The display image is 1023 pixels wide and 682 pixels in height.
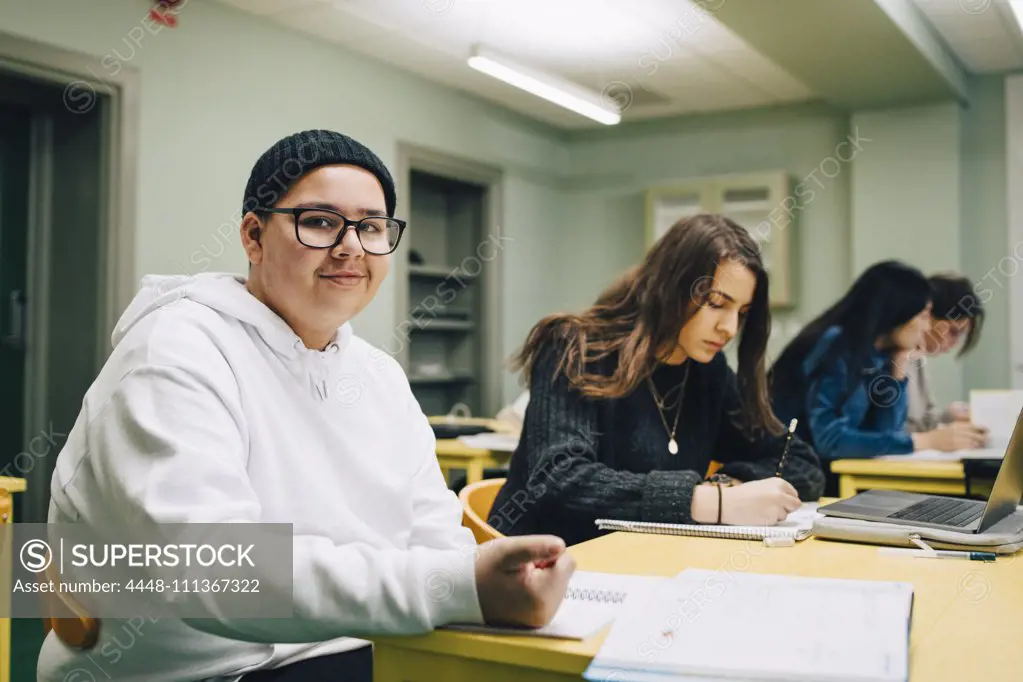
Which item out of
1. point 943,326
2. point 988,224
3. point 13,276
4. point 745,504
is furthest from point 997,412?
point 13,276

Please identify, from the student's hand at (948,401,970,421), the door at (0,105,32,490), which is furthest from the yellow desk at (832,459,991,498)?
the door at (0,105,32,490)

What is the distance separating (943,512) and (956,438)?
5.93ft

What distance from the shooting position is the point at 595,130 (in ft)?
23.1

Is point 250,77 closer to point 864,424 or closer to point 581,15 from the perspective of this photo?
point 581,15

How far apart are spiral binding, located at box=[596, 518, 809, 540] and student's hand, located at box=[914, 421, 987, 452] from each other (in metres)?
2.02

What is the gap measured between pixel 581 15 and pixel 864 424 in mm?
2492

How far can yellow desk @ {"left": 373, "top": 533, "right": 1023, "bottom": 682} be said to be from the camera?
969 mm

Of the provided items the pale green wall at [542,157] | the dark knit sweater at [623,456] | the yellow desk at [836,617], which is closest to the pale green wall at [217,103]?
the pale green wall at [542,157]

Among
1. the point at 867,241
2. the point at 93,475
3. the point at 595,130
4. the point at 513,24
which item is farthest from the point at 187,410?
the point at 595,130

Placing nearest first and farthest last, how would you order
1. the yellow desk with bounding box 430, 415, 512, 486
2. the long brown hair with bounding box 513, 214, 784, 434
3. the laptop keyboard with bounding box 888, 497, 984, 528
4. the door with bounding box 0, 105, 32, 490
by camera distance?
the laptop keyboard with bounding box 888, 497, 984, 528
the long brown hair with bounding box 513, 214, 784, 434
the yellow desk with bounding box 430, 415, 512, 486
the door with bounding box 0, 105, 32, 490

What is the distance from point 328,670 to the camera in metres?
1.34

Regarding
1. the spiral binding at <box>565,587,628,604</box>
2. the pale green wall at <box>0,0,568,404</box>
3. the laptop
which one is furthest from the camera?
the pale green wall at <box>0,0,568,404</box>

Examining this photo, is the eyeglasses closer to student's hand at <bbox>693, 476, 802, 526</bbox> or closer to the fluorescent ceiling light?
student's hand at <bbox>693, 476, 802, 526</bbox>

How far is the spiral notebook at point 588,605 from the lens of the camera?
101 cm
